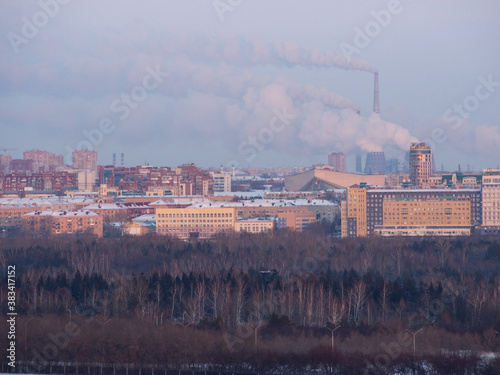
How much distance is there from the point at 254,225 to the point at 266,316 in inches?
736

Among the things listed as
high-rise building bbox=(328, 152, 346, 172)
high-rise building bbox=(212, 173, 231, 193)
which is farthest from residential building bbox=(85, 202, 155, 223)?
high-rise building bbox=(328, 152, 346, 172)

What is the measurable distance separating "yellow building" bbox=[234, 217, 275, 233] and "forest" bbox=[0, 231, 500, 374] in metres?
11.0

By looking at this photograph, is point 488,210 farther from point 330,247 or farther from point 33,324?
point 33,324

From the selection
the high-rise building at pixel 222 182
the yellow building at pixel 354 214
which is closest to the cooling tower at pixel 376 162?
the high-rise building at pixel 222 182

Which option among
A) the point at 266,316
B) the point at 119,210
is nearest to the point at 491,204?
the point at 119,210

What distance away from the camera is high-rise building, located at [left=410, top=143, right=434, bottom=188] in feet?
141

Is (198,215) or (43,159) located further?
(43,159)

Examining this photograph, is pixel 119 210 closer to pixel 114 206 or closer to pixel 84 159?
pixel 114 206

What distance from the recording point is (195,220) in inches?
1356

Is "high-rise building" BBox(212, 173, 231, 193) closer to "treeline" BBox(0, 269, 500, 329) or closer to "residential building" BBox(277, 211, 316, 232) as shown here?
"residential building" BBox(277, 211, 316, 232)

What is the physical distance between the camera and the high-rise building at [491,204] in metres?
32.8

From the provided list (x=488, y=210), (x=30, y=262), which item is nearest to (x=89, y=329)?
(x=30, y=262)

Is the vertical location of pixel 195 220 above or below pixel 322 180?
→ below

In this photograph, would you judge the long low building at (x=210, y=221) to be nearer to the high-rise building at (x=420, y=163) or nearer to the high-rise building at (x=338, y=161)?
the high-rise building at (x=420, y=163)
